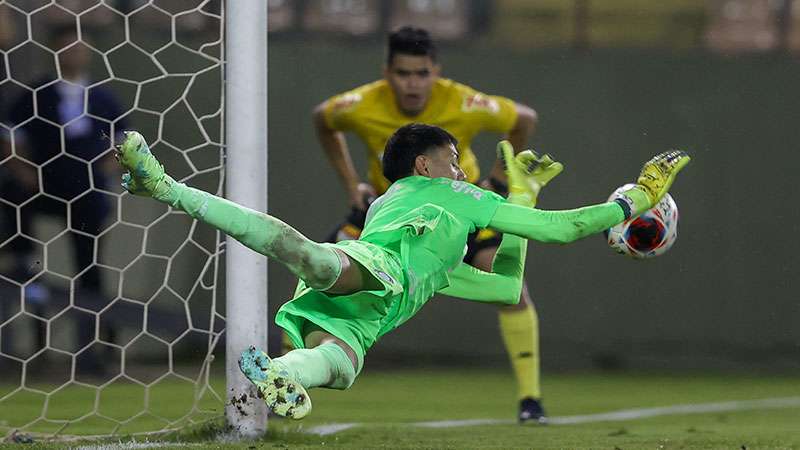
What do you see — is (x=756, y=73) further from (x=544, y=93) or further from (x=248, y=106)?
(x=248, y=106)

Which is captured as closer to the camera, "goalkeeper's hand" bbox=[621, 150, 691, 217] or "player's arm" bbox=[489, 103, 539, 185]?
"goalkeeper's hand" bbox=[621, 150, 691, 217]

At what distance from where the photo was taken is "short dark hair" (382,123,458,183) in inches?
171

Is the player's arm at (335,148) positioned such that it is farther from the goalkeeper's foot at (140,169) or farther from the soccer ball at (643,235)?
the goalkeeper's foot at (140,169)

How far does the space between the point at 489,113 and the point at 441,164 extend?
83.1 inches

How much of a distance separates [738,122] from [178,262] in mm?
3541

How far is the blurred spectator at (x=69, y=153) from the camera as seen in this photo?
7.13m

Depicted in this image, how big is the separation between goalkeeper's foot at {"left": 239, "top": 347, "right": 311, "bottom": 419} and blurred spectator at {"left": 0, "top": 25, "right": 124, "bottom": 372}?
3.64 metres

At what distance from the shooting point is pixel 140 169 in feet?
11.7

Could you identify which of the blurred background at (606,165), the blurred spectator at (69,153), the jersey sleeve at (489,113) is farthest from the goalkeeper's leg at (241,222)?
the blurred background at (606,165)

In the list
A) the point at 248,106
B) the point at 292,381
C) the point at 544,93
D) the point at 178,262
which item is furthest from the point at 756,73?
the point at 292,381

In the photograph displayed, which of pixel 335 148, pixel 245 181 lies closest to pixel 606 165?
pixel 335 148

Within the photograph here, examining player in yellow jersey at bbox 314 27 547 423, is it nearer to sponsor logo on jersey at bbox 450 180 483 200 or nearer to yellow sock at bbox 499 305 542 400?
yellow sock at bbox 499 305 542 400

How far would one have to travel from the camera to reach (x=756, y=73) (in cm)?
893

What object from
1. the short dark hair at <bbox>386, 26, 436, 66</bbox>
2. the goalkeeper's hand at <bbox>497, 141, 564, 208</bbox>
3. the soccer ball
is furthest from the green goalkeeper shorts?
the short dark hair at <bbox>386, 26, 436, 66</bbox>
